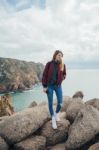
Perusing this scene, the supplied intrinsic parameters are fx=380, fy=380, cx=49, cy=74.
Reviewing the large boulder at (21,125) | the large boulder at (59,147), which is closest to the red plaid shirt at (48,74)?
the large boulder at (21,125)

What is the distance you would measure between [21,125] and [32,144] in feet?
3.79

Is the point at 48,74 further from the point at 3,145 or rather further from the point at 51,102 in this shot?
the point at 3,145

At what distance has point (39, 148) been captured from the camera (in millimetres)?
19156

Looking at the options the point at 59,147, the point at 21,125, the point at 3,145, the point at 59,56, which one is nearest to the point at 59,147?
the point at 59,147

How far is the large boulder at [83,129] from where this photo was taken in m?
18.6

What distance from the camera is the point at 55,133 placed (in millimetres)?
19859

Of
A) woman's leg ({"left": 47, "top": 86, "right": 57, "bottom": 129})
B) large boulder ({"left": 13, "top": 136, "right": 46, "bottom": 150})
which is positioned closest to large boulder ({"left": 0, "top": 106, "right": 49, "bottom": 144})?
large boulder ({"left": 13, "top": 136, "right": 46, "bottom": 150})

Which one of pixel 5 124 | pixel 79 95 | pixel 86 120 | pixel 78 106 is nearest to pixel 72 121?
pixel 78 106

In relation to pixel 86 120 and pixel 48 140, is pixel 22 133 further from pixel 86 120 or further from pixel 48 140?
pixel 86 120

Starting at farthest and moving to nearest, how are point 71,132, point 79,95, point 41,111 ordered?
point 79,95 < point 41,111 < point 71,132

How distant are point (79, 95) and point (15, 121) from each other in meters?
9.78

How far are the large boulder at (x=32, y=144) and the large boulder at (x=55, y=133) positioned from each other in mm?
390

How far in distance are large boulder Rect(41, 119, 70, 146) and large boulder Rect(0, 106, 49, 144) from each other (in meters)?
0.39

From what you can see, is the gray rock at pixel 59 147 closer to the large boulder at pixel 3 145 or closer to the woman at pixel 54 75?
the woman at pixel 54 75
